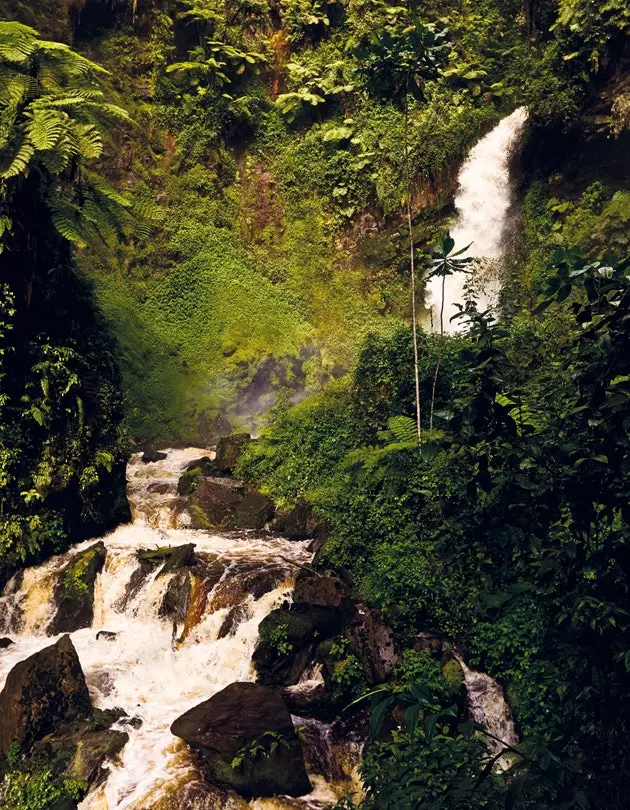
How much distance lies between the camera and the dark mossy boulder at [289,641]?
7633mm

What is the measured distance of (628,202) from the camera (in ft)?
45.3

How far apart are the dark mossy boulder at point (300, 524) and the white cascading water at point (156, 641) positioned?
30cm

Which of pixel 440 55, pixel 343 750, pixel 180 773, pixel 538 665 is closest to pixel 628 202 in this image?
pixel 440 55

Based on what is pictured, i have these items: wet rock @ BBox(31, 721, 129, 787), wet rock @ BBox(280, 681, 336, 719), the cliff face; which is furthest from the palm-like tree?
the cliff face

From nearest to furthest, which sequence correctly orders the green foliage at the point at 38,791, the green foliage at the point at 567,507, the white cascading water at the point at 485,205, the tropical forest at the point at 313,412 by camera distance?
the green foliage at the point at 567,507
the tropical forest at the point at 313,412
the green foliage at the point at 38,791
the white cascading water at the point at 485,205

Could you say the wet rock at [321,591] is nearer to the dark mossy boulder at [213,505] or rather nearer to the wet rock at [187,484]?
the dark mossy boulder at [213,505]

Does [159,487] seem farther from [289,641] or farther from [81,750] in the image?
[81,750]

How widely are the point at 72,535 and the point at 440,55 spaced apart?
30.0 ft

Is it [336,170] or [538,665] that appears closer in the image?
[538,665]

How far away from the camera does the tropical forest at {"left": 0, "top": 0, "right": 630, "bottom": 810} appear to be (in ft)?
9.02

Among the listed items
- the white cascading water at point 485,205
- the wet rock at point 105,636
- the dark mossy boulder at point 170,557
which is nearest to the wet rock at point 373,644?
the dark mossy boulder at point 170,557

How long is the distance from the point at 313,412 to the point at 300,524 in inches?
129

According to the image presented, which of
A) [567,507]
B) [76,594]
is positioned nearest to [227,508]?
[76,594]

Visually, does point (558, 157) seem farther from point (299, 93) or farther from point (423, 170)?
point (299, 93)
